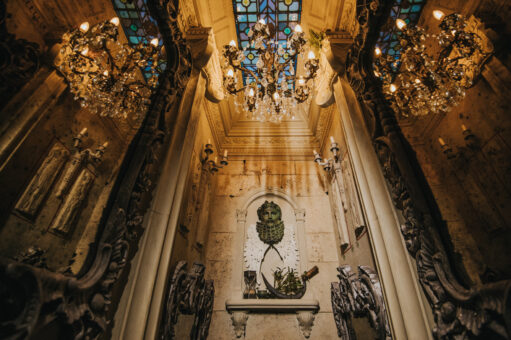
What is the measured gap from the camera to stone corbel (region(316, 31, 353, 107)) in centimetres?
304

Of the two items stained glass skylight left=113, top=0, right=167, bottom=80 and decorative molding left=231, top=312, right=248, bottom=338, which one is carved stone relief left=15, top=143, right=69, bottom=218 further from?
decorative molding left=231, top=312, right=248, bottom=338

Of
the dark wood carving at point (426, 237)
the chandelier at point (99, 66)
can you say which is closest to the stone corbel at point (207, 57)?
the chandelier at point (99, 66)

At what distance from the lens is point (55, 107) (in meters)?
3.13

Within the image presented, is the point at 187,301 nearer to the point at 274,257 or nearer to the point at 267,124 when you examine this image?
the point at 274,257

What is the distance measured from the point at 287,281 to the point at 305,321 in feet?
2.04

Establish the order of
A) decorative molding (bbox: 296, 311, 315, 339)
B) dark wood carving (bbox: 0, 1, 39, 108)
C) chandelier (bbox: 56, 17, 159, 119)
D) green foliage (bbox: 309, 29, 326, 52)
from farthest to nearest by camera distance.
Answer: green foliage (bbox: 309, 29, 326, 52), decorative molding (bbox: 296, 311, 315, 339), chandelier (bbox: 56, 17, 159, 119), dark wood carving (bbox: 0, 1, 39, 108)

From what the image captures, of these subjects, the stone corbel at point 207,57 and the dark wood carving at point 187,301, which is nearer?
the dark wood carving at point 187,301

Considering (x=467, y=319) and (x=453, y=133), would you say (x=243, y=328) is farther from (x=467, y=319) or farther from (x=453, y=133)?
(x=453, y=133)

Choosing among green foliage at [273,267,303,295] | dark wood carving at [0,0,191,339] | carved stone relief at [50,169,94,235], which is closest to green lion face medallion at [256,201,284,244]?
green foliage at [273,267,303,295]

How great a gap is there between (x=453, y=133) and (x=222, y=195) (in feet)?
15.4

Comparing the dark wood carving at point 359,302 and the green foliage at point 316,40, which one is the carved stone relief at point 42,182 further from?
the green foliage at point 316,40

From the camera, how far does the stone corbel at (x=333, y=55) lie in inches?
120

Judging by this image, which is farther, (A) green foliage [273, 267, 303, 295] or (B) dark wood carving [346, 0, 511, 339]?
(A) green foliage [273, 267, 303, 295]

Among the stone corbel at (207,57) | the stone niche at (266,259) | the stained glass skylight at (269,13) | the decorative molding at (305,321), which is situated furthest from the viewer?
the stained glass skylight at (269,13)
